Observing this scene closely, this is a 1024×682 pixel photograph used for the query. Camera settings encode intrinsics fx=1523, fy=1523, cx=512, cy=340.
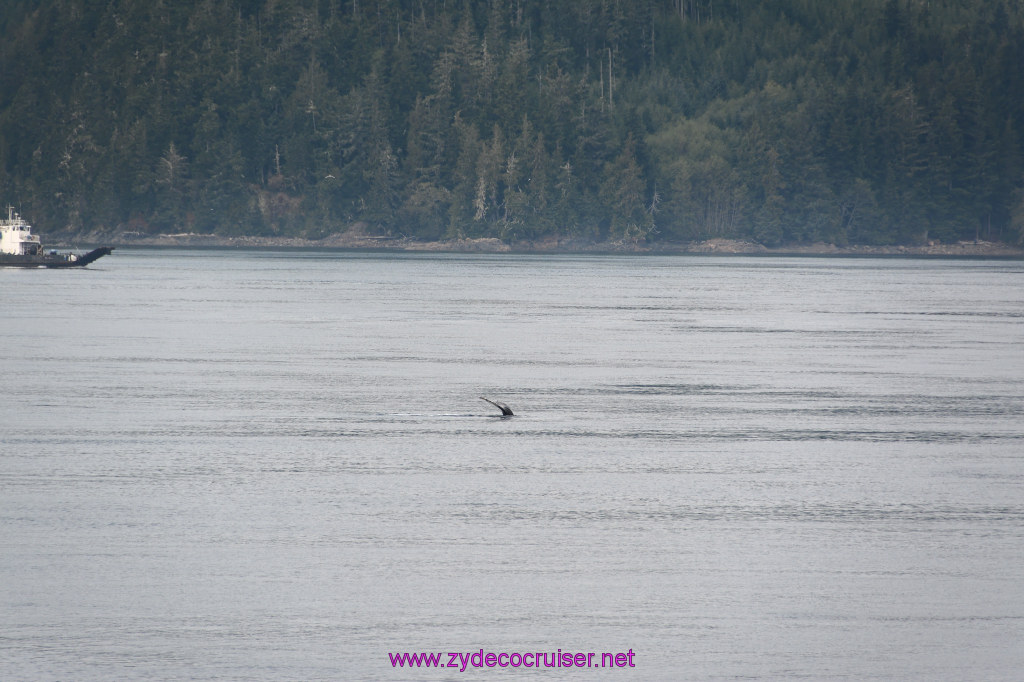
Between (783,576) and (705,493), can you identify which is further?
(705,493)

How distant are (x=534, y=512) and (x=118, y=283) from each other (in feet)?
363

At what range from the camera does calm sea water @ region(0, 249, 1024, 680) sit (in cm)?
1909

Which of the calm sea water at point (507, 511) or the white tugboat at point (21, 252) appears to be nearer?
the calm sea water at point (507, 511)

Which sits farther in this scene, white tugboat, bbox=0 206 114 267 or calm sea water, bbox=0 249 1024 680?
white tugboat, bbox=0 206 114 267

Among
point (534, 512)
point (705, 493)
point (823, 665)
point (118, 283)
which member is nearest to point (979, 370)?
point (705, 493)

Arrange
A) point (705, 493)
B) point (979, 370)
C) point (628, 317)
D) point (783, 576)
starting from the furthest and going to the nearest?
1. point (628, 317)
2. point (979, 370)
3. point (705, 493)
4. point (783, 576)

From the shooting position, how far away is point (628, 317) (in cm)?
8888

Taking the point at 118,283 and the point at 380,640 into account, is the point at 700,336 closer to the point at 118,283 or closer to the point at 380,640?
the point at 380,640

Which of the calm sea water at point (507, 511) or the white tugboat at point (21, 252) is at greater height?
the calm sea water at point (507, 511)

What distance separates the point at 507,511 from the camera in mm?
27141

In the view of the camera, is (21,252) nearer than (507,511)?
No

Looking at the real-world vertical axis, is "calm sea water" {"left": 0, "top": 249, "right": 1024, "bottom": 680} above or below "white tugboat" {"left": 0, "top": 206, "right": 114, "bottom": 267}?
above

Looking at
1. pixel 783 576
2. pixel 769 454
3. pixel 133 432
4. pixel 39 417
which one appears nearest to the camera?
pixel 783 576

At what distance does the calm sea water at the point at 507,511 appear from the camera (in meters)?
19.1
